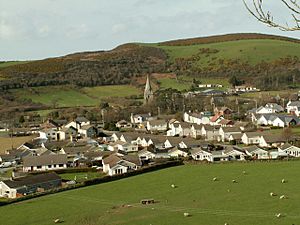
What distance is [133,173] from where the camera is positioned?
40.0 metres

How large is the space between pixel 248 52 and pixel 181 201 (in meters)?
92.5

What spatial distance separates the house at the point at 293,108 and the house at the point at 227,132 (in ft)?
48.9

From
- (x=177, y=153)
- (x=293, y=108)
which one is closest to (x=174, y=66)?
(x=293, y=108)

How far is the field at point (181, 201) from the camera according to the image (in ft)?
80.5

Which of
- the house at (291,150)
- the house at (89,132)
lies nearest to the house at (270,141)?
the house at (291,150)

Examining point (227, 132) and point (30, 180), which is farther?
point (227, 132)

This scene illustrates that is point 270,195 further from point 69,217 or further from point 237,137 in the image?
point 237,137

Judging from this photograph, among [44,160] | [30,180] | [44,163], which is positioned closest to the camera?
[30,180]

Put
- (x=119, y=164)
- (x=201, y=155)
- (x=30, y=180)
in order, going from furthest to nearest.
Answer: (x=201, y=155)
(x=119, y=164)
(x=30, y=180)

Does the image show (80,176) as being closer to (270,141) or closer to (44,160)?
(44,160)

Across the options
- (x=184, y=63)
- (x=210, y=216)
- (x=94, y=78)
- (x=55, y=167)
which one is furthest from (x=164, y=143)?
(x=184, y=63)

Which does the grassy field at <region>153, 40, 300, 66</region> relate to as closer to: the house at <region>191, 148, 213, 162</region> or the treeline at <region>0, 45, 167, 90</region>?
the treeline at <region>0, 45, 167, 90</region>

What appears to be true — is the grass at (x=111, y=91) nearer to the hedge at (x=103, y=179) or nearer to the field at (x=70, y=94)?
the field at (x=70, y=94)

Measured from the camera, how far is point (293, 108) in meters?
71.9
